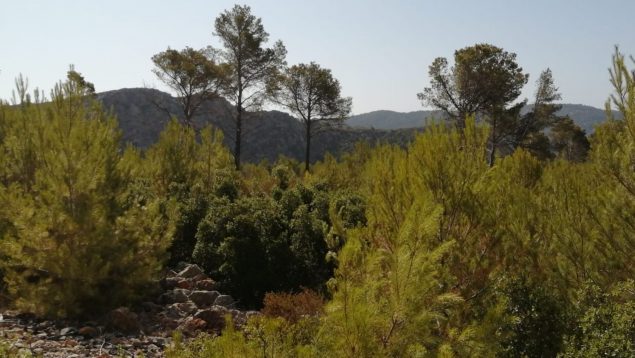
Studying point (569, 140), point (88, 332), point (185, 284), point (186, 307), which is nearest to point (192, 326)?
point (186, 307)

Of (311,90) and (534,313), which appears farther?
(311,90)

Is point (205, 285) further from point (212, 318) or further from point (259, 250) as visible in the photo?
point (212, 318)

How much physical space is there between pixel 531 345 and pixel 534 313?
1.61 ft

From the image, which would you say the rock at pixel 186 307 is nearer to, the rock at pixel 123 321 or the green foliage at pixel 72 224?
the green foliage at pixel 72 224

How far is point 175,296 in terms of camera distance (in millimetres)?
10672

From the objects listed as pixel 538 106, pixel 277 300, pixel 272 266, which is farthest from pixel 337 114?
pixel 277 300

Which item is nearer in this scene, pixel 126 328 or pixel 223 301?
pixel 126 328

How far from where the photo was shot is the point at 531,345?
6.89m

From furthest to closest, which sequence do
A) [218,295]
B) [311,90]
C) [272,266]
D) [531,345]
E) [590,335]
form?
1. [311,90]
2. [272,266]
3. [218,295]
4. [531,345]
5. [590,335]

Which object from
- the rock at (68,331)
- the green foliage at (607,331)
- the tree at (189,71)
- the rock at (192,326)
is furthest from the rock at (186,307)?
the tree at (189,71)

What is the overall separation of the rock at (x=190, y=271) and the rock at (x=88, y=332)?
402 cm

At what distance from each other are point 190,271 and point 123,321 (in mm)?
3793

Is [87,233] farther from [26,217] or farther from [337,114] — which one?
[337,114]

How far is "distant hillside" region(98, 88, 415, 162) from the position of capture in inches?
2933
